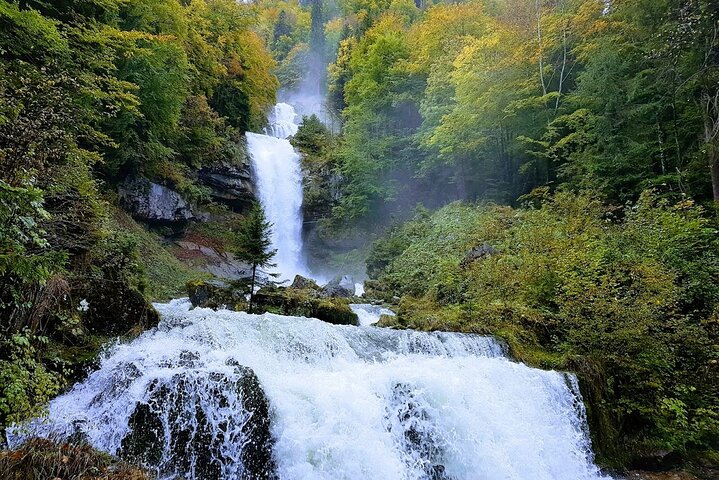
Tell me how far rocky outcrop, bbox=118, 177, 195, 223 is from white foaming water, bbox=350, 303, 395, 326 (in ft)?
35.9

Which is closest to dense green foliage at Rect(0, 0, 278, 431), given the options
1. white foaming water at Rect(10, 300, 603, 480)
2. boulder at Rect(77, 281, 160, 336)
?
boulder at Rect(77, 281, 160, 336)

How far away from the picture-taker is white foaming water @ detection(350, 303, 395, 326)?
33.3 ft

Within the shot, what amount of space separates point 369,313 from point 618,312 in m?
5.89

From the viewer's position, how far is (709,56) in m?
10.4

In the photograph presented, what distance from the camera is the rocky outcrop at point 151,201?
1638cm

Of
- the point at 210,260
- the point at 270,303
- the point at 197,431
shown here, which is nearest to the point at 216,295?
the point at 270,303

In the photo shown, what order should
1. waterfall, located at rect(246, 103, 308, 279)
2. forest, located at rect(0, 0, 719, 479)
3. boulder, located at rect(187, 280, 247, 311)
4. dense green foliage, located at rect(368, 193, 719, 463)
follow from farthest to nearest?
waterfall, located at rect(246, 103, 308, 279) < boulder, located at rect(187, 280, 247, 311) < dense green foliage, located at rect(368, 193, 719, 463) < forest, located at rect(0, 0, 719, 479)

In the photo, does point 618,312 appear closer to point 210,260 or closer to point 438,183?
point 438,183

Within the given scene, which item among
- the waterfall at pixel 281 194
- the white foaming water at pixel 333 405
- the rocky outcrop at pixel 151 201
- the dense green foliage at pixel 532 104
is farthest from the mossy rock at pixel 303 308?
the waterfall at pixel 281 194

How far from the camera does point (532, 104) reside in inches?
646

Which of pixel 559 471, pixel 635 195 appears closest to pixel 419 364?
pixel 559 471

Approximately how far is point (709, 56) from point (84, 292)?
49.2 feet

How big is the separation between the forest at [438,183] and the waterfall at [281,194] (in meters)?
0.90

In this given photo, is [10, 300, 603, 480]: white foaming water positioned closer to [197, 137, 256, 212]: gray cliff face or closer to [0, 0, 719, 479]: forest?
[0, 0, 719, 479]: forest
